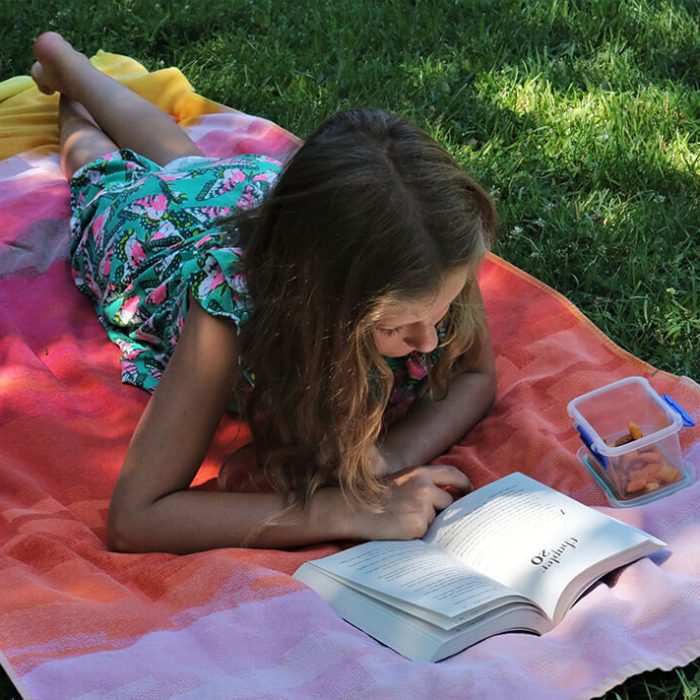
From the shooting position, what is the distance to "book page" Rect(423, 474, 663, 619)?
203 centimetres

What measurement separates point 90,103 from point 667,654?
2.53m

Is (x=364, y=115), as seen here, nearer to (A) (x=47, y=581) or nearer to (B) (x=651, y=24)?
(A) (x=47, y=581)

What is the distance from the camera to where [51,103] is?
12.9 feet

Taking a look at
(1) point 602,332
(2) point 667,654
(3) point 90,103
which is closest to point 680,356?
(1) point 602,332

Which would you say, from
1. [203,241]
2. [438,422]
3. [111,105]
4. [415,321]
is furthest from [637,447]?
[111,105]

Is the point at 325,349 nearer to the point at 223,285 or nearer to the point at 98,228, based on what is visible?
the point at 223,285

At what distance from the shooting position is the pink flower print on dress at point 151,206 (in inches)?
115

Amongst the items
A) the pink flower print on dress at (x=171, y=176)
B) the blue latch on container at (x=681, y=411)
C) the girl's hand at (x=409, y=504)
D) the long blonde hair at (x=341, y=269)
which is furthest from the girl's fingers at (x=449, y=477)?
the pink flower print on dress at (x=171, y=176)

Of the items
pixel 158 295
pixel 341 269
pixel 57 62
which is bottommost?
pixel 158 295

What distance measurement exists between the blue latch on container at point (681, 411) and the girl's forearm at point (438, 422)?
16.5 inches

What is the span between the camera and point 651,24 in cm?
413

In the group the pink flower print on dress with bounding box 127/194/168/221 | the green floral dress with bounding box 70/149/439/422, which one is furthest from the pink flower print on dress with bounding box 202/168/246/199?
the pink flower print on dress with bounding box 127/194/168/221

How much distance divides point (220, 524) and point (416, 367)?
2.04 feet

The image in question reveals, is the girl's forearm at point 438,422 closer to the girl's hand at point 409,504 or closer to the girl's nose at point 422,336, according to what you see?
the girl's hand at point 409,504
